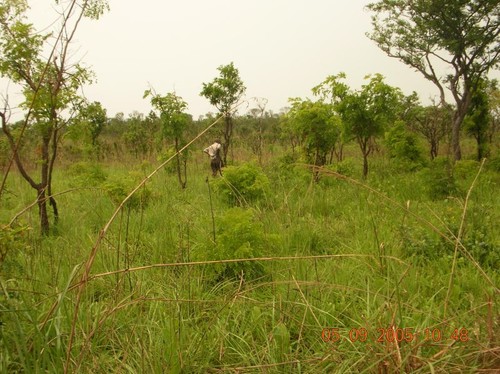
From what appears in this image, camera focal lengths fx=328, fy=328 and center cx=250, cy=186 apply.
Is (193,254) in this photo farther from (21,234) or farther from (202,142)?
(202,142)

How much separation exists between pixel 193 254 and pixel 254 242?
0.61 meters

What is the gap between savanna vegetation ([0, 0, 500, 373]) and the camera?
155 centimetres

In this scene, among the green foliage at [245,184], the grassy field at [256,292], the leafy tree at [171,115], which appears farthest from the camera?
the leafy tree at [171,115]

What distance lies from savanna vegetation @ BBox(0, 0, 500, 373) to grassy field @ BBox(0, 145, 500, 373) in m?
0.02

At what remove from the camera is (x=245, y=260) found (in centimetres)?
126

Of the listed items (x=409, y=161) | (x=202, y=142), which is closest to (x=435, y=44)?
(x=409, y=161)

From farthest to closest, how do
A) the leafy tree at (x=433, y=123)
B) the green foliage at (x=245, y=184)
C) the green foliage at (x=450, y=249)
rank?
the leafy tree at (x=433, y=123) < the green foliage at (x=245, y=184) < the green foliage at (x=450, y=249)

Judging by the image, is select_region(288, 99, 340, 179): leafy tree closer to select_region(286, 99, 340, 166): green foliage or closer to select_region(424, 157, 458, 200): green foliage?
select_region(286, 99, 340, 166): green foliage

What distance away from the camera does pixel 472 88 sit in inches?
491

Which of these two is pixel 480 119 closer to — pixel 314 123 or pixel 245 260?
pixel 314 123

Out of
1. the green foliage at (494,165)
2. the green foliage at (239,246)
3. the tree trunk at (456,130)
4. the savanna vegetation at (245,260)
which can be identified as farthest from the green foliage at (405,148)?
the green foliage at (239,246)

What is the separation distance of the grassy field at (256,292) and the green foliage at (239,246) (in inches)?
0.5

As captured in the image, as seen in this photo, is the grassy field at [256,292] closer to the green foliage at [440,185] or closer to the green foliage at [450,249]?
the green foliage at [450,249]
